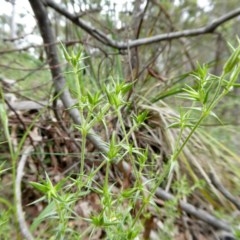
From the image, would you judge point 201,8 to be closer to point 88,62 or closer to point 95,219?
point 88,62

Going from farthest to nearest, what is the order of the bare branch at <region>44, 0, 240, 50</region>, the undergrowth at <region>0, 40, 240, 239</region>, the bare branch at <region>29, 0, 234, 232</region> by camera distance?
the bare branch at <region>44, 0, 240, 50</region>, the bare branch at <region>29, 0, 234, 232</region>, the undergrowth at <region>0, 40, 240, 239</region>

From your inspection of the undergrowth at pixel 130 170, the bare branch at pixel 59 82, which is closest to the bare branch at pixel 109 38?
the bare branch at pixel 59 82

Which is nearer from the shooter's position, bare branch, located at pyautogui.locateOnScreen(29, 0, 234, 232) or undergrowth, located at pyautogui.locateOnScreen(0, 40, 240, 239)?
undergrowth, located at pyautogui.locateOnScreen(0, 40, 240, 239)

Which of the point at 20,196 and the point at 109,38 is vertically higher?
the point at 109,38

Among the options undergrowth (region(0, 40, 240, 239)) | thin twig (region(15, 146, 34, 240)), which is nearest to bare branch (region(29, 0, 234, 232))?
undergrowth (region(0, 40, 240, 239))

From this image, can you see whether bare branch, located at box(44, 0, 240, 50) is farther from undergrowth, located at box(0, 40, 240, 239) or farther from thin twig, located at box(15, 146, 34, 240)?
thin twig, located at box(15, 146, 34, 240)

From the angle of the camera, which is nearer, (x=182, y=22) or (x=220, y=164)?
(x=220, y=164)

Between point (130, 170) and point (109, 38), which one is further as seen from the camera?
point (109, 38)

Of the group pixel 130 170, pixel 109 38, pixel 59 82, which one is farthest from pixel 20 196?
pixel 109 38

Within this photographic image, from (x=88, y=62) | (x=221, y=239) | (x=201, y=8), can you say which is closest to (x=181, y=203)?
(x=221, y=239)

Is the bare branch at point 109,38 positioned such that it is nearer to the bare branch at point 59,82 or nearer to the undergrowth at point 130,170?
the bare branch at point 59,82

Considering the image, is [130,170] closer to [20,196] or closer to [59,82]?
[20,196]
